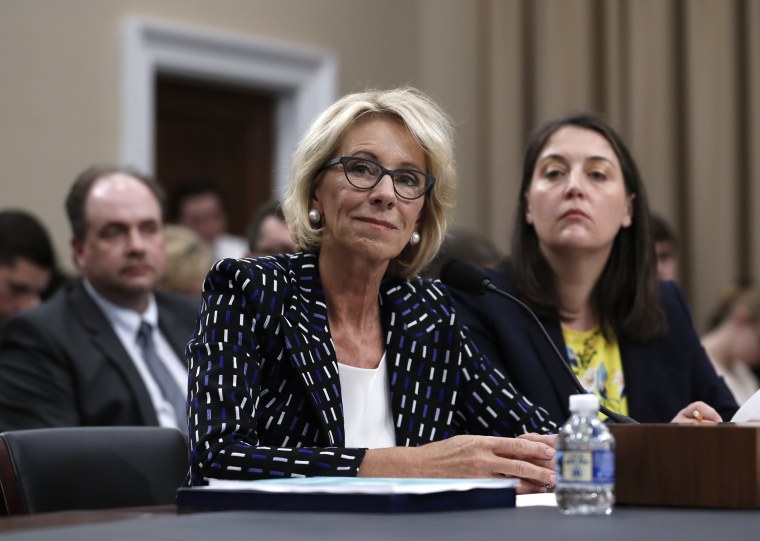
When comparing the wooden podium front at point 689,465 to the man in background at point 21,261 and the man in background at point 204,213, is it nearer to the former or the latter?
the man in background at point 21,261

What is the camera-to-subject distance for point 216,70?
5.81 metres

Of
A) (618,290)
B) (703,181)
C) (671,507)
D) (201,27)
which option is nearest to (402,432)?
(671,507)

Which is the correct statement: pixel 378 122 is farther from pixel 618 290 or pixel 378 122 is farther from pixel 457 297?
pixel 618 290

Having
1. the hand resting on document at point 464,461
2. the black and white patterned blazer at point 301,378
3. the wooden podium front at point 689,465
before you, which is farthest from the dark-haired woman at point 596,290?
the wooden podium front at point 689,465

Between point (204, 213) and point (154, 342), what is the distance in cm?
241

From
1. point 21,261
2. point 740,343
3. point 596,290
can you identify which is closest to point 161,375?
point 21,261

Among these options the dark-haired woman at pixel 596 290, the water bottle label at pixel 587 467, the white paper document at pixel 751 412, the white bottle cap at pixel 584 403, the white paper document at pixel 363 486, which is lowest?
the white paper document at pixel 363 486

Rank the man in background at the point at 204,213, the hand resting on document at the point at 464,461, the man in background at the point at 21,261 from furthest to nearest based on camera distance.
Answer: the man in background at the point at 204,213 < the man in background at the point at 21,261 < the hand resting on document at the point at 464,461

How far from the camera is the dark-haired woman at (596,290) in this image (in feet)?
8.50

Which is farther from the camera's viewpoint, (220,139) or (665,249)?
(220,139)

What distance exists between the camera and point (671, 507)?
4.59 ft

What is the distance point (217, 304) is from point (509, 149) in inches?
171

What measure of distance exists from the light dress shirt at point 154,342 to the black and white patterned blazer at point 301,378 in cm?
127

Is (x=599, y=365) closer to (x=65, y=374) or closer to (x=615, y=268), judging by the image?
(x=615, y=268)
